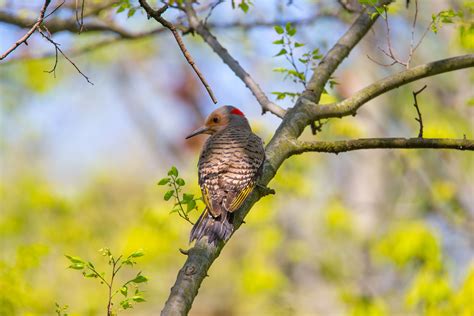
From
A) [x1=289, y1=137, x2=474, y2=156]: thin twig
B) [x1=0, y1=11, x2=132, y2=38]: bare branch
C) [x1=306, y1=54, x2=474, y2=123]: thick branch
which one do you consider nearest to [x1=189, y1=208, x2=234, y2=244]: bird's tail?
[x1=289, y1=137, x2=474, y2=156]: thin twig

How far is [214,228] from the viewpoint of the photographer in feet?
13.8

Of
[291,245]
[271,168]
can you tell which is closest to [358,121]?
[291,245]

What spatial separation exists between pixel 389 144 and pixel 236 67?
73.2 inches

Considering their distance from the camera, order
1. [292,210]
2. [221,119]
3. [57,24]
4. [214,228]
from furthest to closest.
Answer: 1. [292,210]
2. [221,119]
3. [57,24]
4. [214,228]

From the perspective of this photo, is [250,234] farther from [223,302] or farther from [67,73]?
[67,73]

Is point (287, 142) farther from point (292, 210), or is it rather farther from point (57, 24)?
point (292, 210)

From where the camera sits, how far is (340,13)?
24.6ft

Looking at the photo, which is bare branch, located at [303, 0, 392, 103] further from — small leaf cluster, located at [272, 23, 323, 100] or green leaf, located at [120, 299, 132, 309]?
green leaf, located at [120, 299, 132, 309]

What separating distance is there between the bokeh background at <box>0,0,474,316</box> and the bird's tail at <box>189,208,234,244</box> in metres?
1.68

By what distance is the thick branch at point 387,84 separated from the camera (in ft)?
14.8

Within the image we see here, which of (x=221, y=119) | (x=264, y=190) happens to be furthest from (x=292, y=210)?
(x=264, y=190)

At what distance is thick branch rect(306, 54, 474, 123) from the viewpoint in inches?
177

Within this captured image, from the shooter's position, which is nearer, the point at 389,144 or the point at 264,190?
the point at 389,144

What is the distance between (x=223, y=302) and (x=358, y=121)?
545 centimetres
